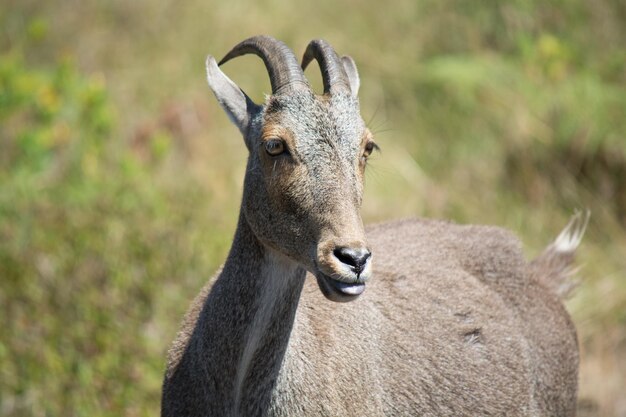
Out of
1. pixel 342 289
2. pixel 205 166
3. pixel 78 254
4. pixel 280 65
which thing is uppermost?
pixel 205 166

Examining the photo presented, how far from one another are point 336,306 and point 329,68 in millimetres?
1190

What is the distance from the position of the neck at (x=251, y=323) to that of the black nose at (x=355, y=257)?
0.59 metres

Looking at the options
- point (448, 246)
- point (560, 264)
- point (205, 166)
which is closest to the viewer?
point (448, 246)

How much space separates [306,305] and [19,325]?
4058mm

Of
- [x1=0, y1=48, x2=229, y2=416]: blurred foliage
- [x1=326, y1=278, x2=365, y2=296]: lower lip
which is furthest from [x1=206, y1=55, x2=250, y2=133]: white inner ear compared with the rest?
[x1=0, y1=48, x2=229, y2=416]: blurred foliage

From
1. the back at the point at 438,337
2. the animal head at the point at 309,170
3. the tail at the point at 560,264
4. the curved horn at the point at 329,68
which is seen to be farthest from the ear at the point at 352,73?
the tail at the point at 560,264

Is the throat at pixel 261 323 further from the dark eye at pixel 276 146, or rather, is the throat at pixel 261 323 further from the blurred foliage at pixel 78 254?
the blurred foliage at pixel 78 254

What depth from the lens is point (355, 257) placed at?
12.5 feet

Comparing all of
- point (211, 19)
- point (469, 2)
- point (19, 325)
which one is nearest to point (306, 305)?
point (19, 325)

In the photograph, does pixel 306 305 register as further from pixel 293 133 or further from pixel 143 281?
pixel 143 281

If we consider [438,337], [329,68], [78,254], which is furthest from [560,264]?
[78,254]

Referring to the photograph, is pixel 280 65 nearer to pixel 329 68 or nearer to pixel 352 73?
pixel 329 68

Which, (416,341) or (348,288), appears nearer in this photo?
(348,288)

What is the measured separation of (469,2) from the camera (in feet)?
35.5
